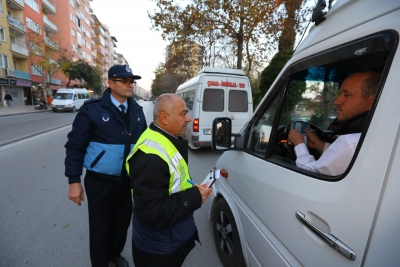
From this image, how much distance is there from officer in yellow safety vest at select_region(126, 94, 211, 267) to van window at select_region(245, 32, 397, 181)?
2.18 feet

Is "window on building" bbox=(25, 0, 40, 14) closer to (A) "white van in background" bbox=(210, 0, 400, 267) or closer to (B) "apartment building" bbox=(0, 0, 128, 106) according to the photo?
(B) "apartment building" bbox=(0, 0, 128, 106)

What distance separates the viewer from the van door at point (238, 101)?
6.64 m

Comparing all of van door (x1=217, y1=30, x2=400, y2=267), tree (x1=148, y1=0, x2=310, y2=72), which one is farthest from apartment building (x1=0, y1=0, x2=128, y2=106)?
van door (x1=217, y1=30, x2=400, y2=267)

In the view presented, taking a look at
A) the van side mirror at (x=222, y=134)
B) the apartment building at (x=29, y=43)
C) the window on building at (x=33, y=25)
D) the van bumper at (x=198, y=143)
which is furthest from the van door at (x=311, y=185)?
the window on building at (x=33, y=25)

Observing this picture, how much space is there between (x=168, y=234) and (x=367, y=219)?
107 centimetres

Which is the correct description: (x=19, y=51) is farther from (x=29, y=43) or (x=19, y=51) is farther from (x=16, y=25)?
(x=29, y=43)

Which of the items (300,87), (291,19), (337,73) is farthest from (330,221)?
(291,19)

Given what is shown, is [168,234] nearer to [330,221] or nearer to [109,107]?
[330,221]

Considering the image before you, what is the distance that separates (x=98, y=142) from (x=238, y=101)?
18.1 feet

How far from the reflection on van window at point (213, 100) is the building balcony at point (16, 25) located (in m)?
30.2

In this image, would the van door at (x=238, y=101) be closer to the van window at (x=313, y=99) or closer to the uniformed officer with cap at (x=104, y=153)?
the van window at (x=313, y=99)

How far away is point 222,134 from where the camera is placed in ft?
6.45

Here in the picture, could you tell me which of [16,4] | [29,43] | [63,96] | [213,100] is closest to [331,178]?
[213,100]

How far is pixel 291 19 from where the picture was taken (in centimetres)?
936
